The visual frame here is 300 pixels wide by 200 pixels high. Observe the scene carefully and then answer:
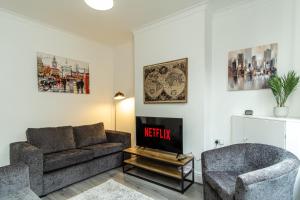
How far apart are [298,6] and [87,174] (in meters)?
3.83

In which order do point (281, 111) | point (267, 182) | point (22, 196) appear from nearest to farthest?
point (267, 182)
point (22, 196)
point (281, 111)

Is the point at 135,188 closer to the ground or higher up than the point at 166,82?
closer to the ground

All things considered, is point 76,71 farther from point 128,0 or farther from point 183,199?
point 183,199

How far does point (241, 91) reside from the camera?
103 inches

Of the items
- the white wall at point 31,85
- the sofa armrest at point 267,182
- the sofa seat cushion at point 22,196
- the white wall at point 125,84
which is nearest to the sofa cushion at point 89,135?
the white wall at point 31,85

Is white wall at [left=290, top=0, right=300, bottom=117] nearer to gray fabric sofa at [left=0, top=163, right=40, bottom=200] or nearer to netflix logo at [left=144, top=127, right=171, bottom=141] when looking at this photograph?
netflix logo at [left=144, top=127, right=171, bottom=141]

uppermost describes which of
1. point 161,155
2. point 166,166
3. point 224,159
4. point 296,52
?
point 296,52

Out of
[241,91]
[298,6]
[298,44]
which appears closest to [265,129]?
[241,91]

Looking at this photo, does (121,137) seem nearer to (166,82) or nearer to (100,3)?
(166,82)

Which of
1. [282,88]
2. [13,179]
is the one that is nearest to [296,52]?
[282,88]

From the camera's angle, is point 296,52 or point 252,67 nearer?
point 296,52

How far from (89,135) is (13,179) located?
1705 mm

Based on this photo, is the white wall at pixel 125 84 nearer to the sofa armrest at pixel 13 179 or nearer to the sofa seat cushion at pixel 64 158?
the sofa seat cushion at pixel 64 158

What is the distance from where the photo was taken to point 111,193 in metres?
2.33
